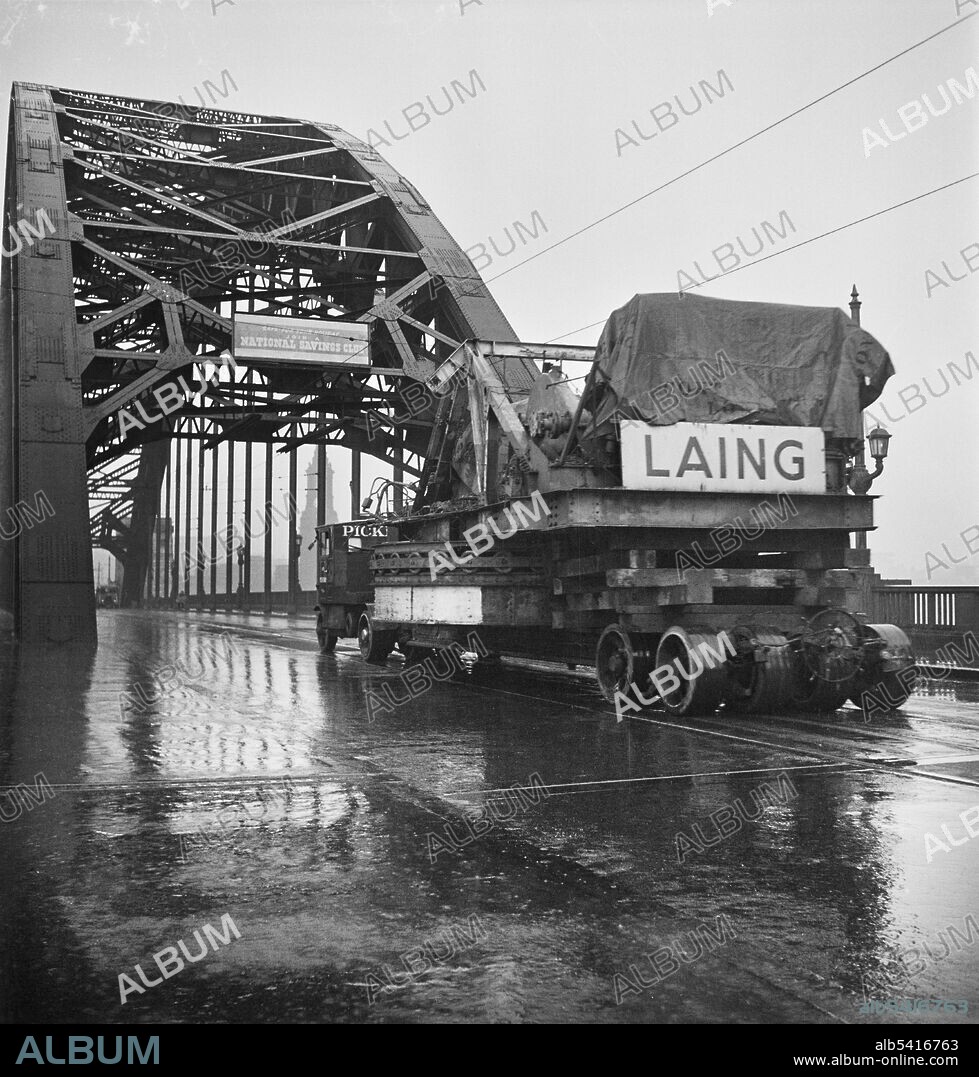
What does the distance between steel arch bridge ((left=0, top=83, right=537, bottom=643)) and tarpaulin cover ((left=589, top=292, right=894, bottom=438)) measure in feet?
49.3

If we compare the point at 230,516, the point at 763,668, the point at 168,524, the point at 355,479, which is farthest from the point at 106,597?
the point at 763,668

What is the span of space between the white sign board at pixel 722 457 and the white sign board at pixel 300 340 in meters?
19.0

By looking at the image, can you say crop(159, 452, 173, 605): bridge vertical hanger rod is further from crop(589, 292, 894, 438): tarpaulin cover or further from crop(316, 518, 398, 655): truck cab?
crop(589, 292, 894, 438): tarpaulin cover

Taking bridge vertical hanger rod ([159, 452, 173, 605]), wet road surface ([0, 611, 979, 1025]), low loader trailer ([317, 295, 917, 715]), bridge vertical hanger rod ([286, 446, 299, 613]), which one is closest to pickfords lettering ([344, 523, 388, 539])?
low loader trailer ([317, 295, 917, 715])

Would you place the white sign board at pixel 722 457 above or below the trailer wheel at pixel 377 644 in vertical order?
above

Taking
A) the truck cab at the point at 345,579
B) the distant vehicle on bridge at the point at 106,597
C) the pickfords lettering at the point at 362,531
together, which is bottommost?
the distant vehicle on bridge at the point at 106,597

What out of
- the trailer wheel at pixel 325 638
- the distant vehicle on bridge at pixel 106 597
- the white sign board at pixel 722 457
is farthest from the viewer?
the distant vehicle on bridge at pixel 106 597

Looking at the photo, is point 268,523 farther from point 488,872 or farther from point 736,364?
point 488,872

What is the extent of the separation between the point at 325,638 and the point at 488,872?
54.2 feet

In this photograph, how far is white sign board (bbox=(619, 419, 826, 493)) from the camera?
35.9 ft

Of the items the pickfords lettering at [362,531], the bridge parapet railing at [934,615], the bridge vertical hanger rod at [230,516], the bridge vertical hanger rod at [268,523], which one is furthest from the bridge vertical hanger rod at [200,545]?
the bridge parapet railing at [934,615]

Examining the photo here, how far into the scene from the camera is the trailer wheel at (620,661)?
36.8ft

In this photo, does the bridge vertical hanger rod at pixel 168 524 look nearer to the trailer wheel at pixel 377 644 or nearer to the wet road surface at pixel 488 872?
the trailer wheel at pixel 377 644
